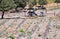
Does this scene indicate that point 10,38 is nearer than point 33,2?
Yes

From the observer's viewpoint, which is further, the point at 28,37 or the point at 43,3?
the point at 43,3

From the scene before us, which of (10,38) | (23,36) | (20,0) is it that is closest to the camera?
(10,38)

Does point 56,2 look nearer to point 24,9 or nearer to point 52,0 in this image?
point 52,0

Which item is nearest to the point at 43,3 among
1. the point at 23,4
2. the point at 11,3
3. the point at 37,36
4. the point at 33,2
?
the point at 33,2

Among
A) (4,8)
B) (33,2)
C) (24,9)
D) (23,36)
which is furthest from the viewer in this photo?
(33,2)

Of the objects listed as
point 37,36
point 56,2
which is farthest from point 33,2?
point 37,36

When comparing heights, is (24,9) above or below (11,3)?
below

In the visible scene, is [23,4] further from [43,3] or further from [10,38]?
[10,38]

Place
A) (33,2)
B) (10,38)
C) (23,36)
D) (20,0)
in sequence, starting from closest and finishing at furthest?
(10,38)
(23,36)
(20,0)
(33,2)

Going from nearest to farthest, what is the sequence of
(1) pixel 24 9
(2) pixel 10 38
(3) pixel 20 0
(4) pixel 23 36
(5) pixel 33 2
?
1. (2) pixel 10 38
2. (4) pixel 23 36
3. (3) pixel 20 0
4. (1) pixel 24 9
5. (5) pixel 33 2
